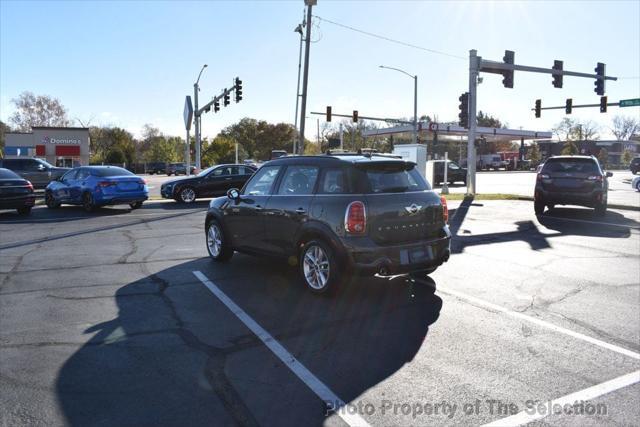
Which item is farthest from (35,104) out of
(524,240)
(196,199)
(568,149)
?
(524,240)

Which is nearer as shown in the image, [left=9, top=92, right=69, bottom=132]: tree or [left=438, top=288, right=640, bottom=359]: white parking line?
[left=438, top=288, right=640, bottom=359]: white parking line

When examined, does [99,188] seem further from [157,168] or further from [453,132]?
[453,132]

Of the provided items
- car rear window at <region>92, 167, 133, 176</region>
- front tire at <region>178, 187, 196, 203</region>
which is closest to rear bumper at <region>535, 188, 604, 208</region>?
front tire at <region>178, 187, 196, 203</region>

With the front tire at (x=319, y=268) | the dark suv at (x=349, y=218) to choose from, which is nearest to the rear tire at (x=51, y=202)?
the dark suv at (x=349, y=218)

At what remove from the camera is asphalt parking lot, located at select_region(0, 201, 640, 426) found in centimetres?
334

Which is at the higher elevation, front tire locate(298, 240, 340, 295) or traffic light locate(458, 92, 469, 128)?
traffic light locate(458, 92, 469, 128)

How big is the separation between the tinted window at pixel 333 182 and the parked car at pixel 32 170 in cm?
2416

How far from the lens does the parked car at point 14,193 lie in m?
15.0

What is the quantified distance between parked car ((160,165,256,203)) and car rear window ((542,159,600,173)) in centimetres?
1143

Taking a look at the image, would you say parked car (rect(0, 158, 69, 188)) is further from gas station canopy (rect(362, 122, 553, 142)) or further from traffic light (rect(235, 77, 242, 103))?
gas station canopy (rect(362, 122, 553, 142))

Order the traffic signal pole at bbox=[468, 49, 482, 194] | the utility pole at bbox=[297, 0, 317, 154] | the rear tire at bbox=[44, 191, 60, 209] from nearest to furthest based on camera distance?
the rear tire at bbox=[44, 191, 60, 209] → the traffic signal pole at bbox=[468, 49, 482, 194] → the utility pole at bbox=[297, 0, 317, 154]

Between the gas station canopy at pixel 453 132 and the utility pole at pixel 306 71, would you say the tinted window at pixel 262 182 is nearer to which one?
the utility pole at pixel 306 71

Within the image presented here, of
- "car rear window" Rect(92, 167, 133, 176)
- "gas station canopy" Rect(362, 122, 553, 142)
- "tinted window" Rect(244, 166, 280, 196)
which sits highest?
"gas station canopy" Rect(362, 122, 553, 142)

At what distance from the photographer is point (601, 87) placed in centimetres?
2666
